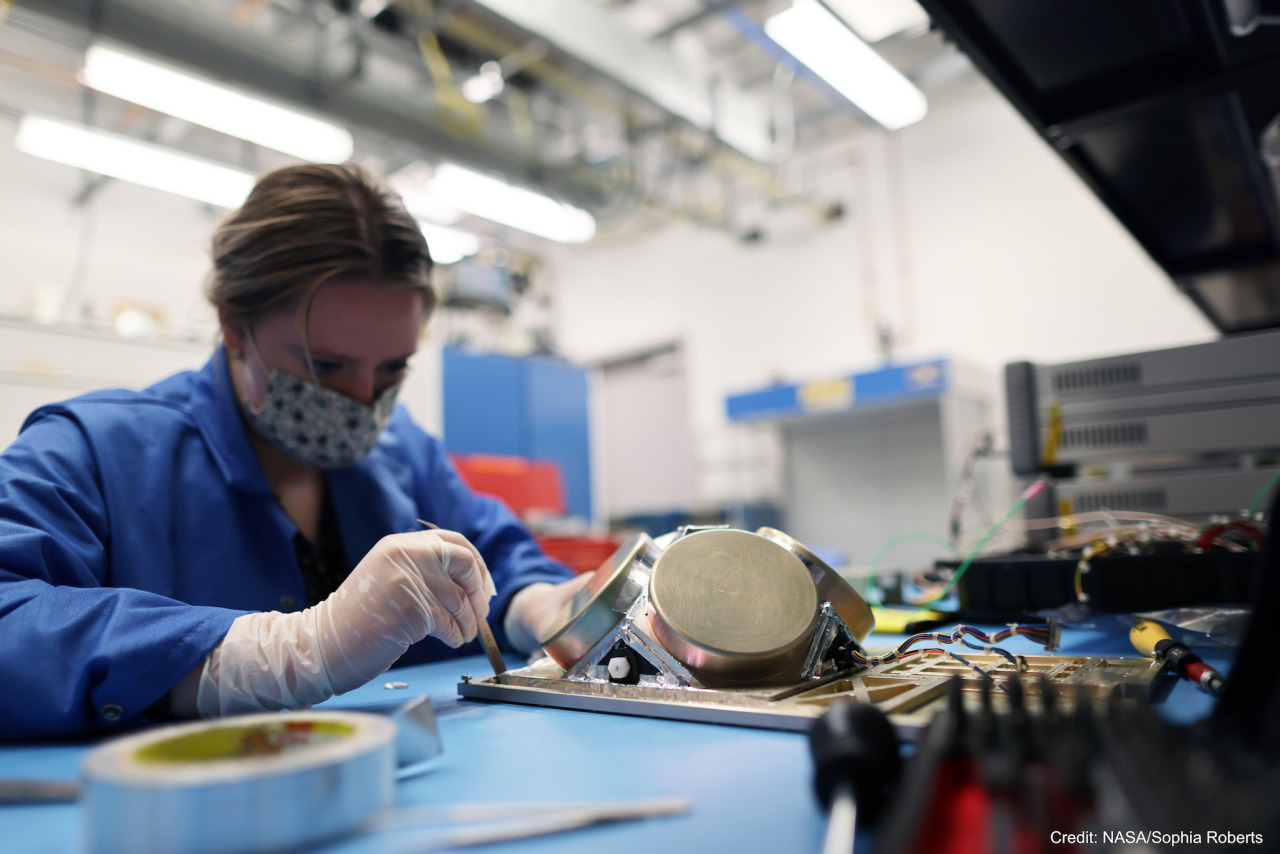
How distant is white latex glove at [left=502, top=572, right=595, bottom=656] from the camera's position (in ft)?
3.21

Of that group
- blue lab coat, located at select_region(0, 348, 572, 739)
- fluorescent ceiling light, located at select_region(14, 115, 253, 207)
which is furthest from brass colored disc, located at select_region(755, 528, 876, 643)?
fluorescent ceiling light, located at select_region(14, 115, 253, 207)

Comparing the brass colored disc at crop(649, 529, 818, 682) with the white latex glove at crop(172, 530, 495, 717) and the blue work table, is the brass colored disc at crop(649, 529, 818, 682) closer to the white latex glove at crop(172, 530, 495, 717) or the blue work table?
the blue work table

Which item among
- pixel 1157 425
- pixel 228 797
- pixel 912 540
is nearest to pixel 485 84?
pixel 912 540

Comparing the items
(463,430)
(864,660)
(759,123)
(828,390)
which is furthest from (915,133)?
(864,660)

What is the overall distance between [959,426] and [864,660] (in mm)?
3542

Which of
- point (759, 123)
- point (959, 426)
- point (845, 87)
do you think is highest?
point (759, 123)

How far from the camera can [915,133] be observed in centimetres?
484

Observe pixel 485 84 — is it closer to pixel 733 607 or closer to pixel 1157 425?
pixel 1157 425

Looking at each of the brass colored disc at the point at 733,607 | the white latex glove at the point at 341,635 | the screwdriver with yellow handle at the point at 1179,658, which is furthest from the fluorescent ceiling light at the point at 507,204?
the screwdriver with yellow handle at the point at 1179,658

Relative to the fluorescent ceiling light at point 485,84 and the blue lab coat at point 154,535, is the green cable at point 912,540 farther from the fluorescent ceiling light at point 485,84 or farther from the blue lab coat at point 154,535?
the fluorescent ceiling light at point 485,84

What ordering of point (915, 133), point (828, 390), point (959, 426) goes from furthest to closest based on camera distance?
point (915, 133)
point (828, 390)
point (959, 426)

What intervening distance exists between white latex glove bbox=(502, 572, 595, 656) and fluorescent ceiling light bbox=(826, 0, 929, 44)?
7.60 ft

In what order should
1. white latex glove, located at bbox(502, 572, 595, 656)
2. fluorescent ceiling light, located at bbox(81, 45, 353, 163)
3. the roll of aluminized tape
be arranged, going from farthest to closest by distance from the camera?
fluorescent ceiling light, located at bbox(81, 45, 353, 163)
white latex glove, located at bbox(502, 572, 595, 656)
the roll of aluminized tape

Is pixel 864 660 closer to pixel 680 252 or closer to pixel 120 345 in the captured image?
pixel 120 345
